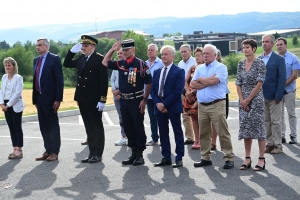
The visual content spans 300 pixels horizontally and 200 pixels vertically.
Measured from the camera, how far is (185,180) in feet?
27.0

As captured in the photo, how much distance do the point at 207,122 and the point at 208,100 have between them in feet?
1.33

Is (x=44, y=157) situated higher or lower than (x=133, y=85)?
lower

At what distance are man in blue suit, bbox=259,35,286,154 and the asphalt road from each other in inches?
10.6

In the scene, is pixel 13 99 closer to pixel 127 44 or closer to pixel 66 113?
pixel 127 44

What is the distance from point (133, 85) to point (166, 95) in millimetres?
543

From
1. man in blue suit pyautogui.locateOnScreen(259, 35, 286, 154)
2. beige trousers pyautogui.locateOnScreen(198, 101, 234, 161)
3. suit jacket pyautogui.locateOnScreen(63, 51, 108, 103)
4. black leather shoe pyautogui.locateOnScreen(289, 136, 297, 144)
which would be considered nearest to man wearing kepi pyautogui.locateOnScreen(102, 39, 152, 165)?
suit jacket pyautogui.locateOnScreen(63, 51, 108, 103)

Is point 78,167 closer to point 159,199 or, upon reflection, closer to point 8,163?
point 8,163

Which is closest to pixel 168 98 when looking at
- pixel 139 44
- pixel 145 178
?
pixel 145 178

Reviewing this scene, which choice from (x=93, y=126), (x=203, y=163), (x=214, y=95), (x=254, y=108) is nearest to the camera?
(x=254, y=108)

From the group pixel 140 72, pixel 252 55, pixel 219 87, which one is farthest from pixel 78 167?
pixel 252 55

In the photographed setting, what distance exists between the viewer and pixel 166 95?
941 cm

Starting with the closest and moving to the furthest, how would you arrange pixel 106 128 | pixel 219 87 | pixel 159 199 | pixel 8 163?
pixel 159 199
pixel 219 87
pixel 8 163
pixel 106 128

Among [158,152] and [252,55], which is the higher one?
[252,55]

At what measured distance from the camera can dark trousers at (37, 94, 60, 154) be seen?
10.4 meters
